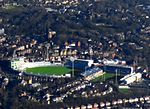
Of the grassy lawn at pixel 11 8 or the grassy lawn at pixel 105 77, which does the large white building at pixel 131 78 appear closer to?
the grassy lawn at pixel 105 77

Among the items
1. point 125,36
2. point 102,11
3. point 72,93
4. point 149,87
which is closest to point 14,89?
point 72,93

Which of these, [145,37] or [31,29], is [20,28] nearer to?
[31,29]

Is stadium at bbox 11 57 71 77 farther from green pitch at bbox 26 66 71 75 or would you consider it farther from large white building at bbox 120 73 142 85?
large white building at bbox 120 73 142 85

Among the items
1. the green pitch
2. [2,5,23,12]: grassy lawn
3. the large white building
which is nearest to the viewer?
the large white building

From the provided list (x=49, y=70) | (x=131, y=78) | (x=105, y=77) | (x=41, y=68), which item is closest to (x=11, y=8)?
(x=41, y=68)

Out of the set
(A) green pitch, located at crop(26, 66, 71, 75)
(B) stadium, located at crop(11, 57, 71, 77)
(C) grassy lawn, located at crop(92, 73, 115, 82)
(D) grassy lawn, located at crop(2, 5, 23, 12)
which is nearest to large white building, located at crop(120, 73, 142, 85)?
(C) grassy lawn, located at crop(92, 73, 115, 82)

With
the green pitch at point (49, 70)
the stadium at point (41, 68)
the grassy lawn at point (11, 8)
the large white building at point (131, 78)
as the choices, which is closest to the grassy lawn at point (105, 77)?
the large white building at point (131, 78)

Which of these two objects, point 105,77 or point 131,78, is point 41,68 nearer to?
→ point 105,77
